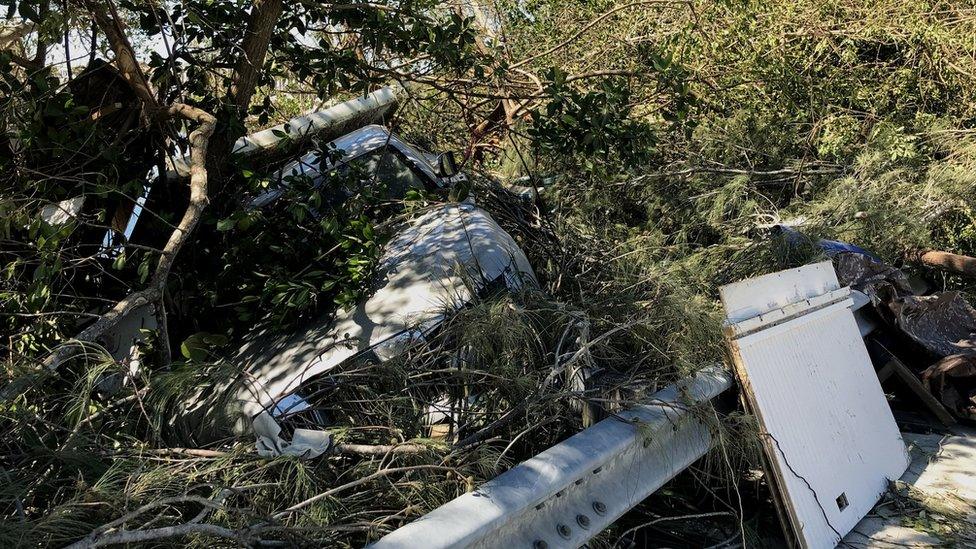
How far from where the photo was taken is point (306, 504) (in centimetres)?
257

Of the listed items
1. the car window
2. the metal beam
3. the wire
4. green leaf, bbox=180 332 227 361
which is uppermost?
the car window

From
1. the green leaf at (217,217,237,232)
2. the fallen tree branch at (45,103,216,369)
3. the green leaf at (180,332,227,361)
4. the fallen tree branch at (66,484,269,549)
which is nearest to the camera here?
the fallen tree branch at (66,484,269,549)

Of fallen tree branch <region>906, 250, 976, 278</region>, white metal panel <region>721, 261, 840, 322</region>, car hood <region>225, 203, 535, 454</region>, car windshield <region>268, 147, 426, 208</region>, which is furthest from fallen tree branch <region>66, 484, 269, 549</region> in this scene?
fallen tree branch <region>906, 250, 976, 278</region>

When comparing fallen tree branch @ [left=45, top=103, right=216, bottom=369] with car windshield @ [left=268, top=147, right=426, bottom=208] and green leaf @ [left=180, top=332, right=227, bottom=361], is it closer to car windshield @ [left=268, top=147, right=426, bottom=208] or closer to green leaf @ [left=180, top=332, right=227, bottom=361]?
green leaf @ [left=180, top=332, right=227, bottom=361]

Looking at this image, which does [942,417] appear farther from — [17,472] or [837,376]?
[17,472]

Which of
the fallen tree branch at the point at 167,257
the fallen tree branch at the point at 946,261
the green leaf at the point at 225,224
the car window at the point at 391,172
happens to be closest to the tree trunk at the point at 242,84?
the fallen tree branch at the point at 167,257

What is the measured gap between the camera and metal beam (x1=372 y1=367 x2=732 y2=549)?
8.00 feet

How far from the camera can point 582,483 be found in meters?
2.95

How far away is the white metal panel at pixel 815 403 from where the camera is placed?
3.45 meters

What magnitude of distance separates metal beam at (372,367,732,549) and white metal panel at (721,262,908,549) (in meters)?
0.23

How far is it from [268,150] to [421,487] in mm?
3155

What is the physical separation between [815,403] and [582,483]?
5.06ft

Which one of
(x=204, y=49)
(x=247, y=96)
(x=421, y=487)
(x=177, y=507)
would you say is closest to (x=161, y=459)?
(x=177, y=507)

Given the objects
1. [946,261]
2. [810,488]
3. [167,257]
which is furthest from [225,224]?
[946,261]
